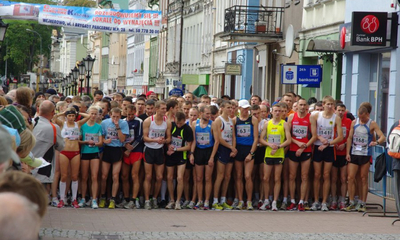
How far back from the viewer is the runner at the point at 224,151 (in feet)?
47.8

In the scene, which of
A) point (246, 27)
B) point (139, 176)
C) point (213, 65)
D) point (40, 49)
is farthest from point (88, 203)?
point (40, 49)

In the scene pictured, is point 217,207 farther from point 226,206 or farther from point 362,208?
point 362,208

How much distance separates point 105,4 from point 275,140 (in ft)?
278

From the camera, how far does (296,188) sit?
1518 cm

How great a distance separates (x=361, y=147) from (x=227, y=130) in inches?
92.6

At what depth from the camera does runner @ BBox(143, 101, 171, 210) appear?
47.5 ft

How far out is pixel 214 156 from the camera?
14797 mm

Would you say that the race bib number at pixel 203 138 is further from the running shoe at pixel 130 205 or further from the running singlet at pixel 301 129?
the running shoe at pixel 130 205

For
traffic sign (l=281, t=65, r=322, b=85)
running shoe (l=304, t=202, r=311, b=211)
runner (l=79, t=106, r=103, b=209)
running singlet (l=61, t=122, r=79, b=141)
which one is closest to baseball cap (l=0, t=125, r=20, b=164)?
running singlet (l=61, t=122, r=79, b=141)

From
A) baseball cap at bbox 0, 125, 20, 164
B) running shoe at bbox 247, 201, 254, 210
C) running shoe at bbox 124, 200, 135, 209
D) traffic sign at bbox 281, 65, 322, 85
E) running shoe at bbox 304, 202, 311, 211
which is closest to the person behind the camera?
baseball cap at bbox 0, 125, 20, 164

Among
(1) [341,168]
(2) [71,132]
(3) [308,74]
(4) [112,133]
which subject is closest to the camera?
(2) [71,132]

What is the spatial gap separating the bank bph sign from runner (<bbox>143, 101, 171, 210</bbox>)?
22.0 feet

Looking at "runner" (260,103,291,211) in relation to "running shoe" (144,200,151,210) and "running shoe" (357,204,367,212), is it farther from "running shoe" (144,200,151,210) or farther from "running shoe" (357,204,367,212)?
"running shoe" (144,200,151,210)

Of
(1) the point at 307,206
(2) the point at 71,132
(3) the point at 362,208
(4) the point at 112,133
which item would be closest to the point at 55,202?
(2) the point at 71,132
